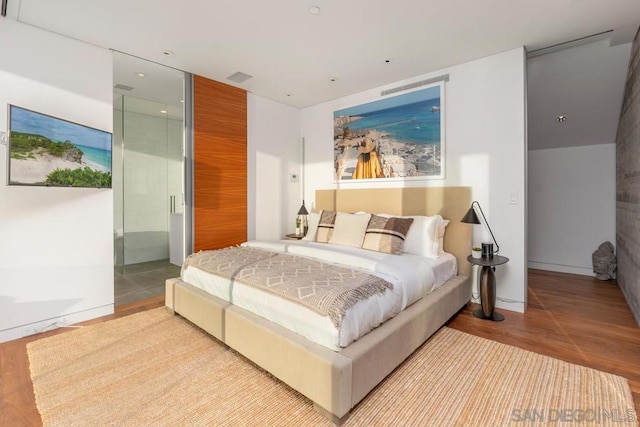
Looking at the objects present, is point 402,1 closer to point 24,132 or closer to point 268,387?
point 268,387

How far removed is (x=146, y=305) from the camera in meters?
3.26

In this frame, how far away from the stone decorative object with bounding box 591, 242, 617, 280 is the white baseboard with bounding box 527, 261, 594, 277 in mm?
196

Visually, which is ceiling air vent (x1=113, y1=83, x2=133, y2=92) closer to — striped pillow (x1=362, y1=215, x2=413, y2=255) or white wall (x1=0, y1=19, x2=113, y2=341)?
white wall (x1=0, y1=19, x2=113, y2=341)

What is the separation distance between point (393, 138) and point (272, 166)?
6.08 ft

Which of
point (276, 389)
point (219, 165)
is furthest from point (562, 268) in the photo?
point (219, 165)

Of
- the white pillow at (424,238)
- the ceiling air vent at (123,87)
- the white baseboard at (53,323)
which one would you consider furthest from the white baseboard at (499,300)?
the ceiling air vent at (123,87)

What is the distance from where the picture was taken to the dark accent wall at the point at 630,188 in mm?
2723

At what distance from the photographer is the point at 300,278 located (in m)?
2.05

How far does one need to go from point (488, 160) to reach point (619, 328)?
188cm

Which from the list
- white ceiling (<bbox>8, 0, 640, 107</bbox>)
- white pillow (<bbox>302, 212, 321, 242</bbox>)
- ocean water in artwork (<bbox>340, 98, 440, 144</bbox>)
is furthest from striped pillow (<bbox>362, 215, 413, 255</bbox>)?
white ceiling (<bbox>8, 0, 640, 107</bbox>)

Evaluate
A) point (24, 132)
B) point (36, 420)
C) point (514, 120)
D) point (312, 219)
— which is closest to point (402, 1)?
point (514, 120)

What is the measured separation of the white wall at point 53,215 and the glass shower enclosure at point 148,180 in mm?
1079

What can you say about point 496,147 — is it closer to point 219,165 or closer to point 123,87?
point 219,165

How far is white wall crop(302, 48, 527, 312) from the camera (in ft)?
9.87
